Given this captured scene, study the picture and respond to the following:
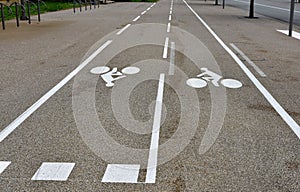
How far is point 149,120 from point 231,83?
285 centimetres

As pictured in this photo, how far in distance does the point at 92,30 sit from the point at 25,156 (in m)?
13.8

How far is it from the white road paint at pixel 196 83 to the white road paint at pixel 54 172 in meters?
4.01

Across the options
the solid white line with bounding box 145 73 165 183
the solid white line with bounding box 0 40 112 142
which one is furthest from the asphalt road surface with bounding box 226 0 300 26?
the solid white line with bounding box 145 73 165 183

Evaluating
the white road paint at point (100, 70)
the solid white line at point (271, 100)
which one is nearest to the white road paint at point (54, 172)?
the solid white line at point (271, 100)

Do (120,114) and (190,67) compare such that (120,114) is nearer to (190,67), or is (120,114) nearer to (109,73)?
(109,73)

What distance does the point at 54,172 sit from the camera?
14.4 feet

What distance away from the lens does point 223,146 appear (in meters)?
5.12

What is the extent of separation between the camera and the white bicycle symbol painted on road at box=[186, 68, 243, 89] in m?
8.10

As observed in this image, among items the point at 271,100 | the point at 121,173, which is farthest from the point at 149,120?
the point at 271,100

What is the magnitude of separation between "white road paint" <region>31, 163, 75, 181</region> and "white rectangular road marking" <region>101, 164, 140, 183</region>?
408 mm

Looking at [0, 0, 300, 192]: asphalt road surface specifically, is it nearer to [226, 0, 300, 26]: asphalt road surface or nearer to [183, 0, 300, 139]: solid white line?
[183, 0, 300, 139]: solid white line

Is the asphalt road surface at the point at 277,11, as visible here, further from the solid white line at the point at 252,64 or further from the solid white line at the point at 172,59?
the solid white line at the point at 172,59

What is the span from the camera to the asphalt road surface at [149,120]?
14.1 ft

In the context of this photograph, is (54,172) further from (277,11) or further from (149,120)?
(277,11)
